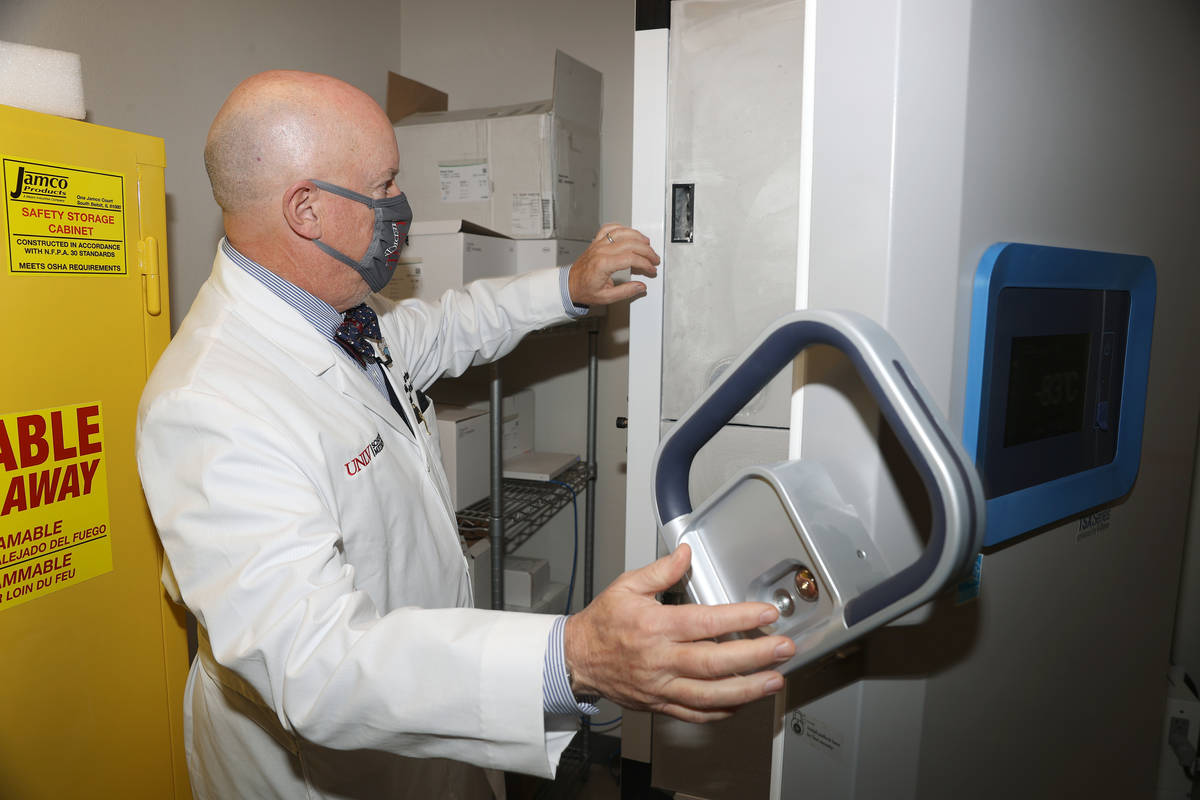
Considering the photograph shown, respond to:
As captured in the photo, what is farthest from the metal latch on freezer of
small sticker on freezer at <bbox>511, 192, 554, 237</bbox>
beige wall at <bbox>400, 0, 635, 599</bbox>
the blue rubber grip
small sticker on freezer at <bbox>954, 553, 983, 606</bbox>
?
beige wall at <bbox>400, 0, 635, 599</bbox>

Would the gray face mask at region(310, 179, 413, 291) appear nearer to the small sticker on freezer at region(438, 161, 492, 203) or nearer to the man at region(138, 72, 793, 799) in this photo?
the man at region(138, 72, 793, 799)

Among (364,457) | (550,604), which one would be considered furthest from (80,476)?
(550,604)

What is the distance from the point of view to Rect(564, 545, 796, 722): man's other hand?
576 millimetres

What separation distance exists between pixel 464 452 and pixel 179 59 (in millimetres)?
1228

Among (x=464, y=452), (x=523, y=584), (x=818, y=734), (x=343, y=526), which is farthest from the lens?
(x=523, y=584)

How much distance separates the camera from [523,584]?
2398 millimetres

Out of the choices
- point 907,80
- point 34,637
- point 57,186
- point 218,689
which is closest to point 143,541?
point 34,637

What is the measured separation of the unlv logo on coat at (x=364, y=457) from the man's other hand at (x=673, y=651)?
1.73 feet

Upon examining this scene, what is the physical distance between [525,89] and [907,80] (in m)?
2.30

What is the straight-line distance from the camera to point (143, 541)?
4.33 ft

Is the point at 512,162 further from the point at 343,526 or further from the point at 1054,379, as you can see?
the point at 1054,379

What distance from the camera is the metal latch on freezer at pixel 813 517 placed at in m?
0.49

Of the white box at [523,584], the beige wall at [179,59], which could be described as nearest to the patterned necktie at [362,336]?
the beige wall at [179,59]

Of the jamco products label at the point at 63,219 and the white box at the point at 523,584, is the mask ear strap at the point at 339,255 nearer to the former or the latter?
the jamco products label at the point at 63,219
